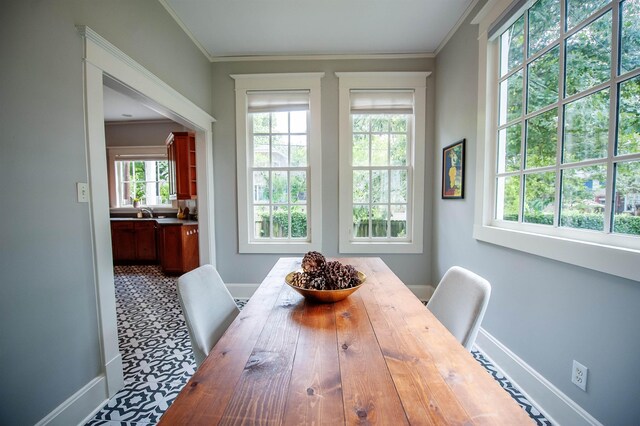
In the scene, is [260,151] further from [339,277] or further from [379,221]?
[339,277]

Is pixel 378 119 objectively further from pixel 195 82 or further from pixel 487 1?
pixel 195 82

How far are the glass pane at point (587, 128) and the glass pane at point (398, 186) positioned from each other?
5.44 feet

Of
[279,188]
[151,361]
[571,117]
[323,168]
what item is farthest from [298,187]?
[571,117]

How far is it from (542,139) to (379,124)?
169cm

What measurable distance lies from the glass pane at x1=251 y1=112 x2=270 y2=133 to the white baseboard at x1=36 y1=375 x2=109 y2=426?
2.58 m

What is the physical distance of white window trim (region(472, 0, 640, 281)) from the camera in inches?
47.3

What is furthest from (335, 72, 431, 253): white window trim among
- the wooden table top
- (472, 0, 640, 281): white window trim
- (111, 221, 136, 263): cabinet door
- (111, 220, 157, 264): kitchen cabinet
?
(111, 221, 136, 263): cabinet door

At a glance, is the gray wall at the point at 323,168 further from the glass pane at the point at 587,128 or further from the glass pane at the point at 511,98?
the glass pane at the point at 587,128

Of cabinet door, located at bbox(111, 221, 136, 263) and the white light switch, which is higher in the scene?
the white light switch

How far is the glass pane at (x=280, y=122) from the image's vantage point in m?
3.09

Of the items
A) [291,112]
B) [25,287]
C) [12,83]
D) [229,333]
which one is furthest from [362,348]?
[291,112]

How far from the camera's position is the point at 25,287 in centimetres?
120

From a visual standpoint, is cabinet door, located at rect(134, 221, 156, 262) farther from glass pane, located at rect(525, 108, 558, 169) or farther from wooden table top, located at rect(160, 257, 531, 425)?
glass pane, located at rect(525, 108, 558, 169)

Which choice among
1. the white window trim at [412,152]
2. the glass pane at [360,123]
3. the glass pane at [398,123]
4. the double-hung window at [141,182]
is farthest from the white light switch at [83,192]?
the double-hung window at [141,182]
